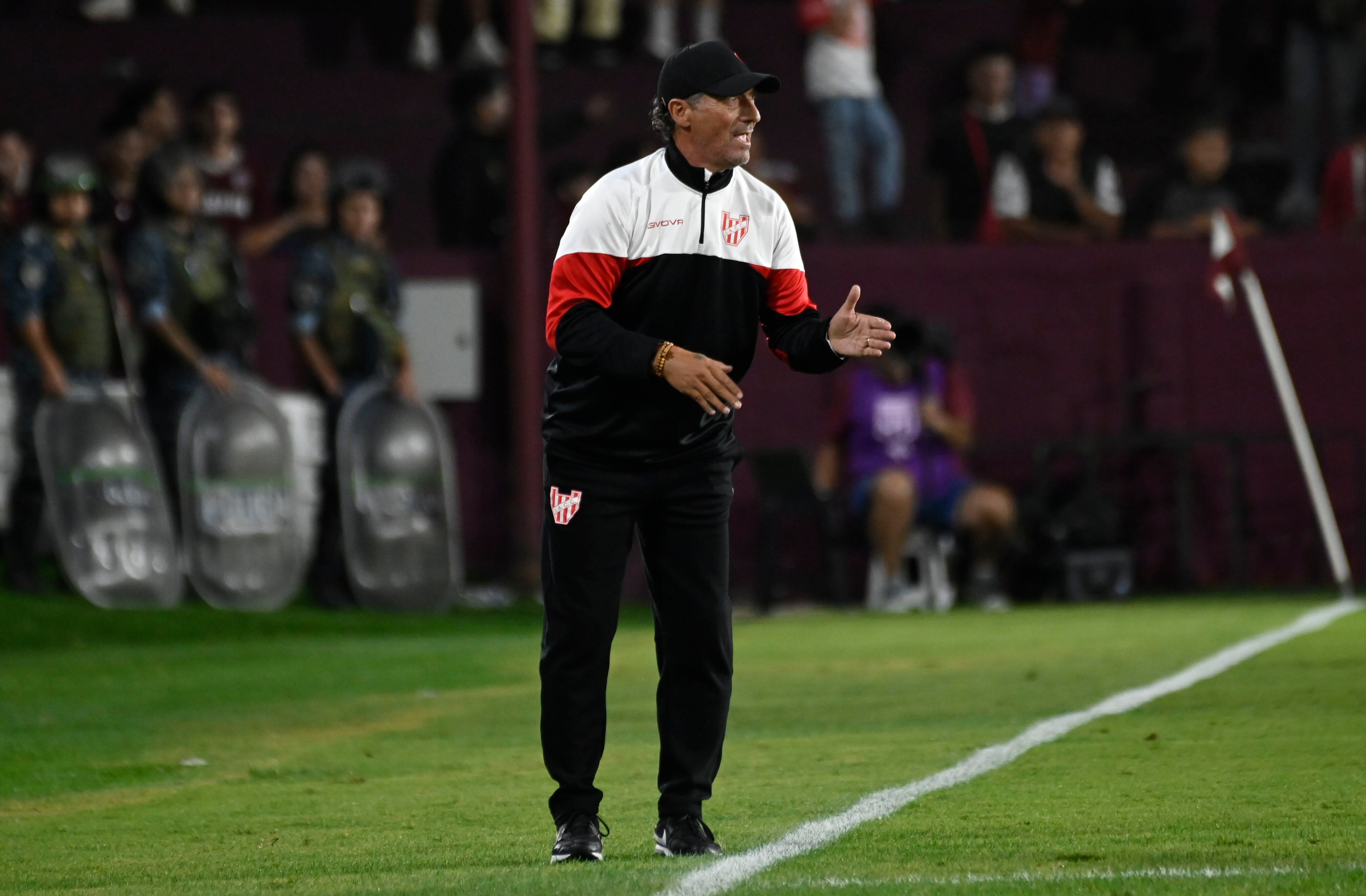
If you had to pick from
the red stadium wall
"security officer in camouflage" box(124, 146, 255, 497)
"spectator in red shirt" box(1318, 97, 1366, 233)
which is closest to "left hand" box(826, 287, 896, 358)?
"security officer in camouflage" box(124, 146, 255, 497)

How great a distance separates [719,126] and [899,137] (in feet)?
45.9

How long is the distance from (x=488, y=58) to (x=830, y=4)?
323 cm

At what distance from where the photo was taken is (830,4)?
690 inches

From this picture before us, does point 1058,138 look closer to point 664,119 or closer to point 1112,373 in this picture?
point 1112,373

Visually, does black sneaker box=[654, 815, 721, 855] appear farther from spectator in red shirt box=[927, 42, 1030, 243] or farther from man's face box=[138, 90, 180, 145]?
spectator in red shirt box=[927, 42, 1030, 243]

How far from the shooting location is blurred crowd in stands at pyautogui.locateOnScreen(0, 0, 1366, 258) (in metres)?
16.6

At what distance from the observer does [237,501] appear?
49.2 ft

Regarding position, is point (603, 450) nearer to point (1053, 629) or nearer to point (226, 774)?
point (226, 774)

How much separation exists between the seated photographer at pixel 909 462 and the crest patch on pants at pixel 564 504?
33.7 ft

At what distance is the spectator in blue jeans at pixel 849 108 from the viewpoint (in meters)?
17.5

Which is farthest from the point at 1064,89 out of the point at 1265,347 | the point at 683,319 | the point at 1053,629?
the point at 683,319

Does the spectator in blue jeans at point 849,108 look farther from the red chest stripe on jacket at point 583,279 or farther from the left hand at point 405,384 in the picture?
the red chest stripe on jacket at point 583,279

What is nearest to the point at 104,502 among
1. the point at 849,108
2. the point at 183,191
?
the point at 183,191

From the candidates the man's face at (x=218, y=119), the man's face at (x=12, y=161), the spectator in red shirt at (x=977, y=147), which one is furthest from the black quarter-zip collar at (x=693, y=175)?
the spectator in red shirt at (x=977, y=147)
